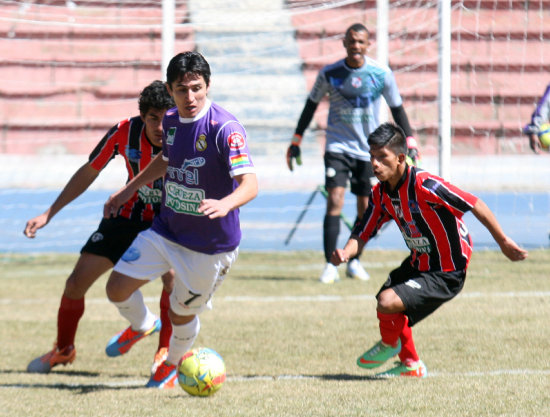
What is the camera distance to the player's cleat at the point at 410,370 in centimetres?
456

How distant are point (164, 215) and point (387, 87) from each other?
3.81m

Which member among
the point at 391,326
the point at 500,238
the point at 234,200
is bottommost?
the point at 391,326

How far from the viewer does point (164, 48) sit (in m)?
9.72

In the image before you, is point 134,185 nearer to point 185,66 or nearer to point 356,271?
point 185,66

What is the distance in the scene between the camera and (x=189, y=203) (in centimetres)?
433

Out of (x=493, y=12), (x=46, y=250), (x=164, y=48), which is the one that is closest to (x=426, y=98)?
(x=493, y=12)

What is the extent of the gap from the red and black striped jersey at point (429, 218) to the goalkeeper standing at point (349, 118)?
3241mm

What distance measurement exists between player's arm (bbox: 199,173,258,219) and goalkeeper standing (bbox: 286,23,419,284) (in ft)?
12.6

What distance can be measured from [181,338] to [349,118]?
380cm

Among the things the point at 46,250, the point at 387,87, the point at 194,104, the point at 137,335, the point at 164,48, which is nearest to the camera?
the point at 194,104

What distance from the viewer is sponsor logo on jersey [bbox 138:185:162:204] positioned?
5.16 meters

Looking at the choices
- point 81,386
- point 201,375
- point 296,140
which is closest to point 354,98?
point 296,140

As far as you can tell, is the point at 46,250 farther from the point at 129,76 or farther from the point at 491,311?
the point at 491,311

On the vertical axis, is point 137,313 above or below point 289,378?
above
